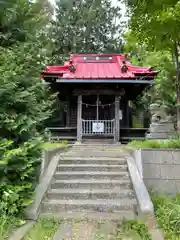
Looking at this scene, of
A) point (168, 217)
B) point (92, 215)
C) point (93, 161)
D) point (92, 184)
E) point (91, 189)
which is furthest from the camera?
point (93, 161)

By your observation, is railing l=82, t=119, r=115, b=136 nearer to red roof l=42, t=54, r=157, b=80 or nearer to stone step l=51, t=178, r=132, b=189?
red roof l=42, t=54, r=157, b=80

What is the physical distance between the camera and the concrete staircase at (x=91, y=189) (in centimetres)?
480

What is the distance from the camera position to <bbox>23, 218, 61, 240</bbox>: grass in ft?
12.4

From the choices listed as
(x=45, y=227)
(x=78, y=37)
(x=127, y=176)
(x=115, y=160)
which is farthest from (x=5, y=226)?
(x=78, y=37)

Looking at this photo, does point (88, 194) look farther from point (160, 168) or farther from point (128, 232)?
point (160, 168)

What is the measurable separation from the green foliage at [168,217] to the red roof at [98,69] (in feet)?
22.2

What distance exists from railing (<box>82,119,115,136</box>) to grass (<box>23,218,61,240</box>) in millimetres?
7182

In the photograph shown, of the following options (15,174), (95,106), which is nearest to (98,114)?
(95,106)

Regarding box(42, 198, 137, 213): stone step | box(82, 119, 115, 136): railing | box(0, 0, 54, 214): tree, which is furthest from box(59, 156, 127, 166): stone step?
box(82, 119, 115, 136): railing

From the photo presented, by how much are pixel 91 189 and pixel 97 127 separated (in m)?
5.98

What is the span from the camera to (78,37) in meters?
23.9

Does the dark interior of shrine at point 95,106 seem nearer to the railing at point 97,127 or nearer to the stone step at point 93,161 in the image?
the railing at point 97,127

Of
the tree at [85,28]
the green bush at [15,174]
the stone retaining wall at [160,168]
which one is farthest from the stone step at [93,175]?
the tree at [85,28]

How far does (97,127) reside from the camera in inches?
448
